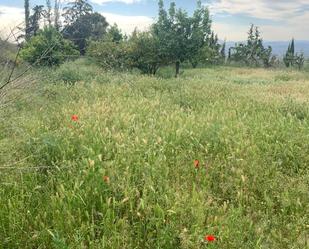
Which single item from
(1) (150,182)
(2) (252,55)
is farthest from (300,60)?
(1) (150,182)

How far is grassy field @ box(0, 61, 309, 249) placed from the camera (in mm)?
3592

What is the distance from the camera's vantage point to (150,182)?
14.1 ft

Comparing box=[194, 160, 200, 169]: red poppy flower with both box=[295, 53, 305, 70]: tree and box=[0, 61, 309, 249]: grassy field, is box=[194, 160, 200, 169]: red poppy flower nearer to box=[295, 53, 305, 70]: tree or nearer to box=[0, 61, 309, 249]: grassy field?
box=[0, 61, 309, 249]: grassy field

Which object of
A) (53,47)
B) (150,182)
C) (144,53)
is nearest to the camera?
(53,47)

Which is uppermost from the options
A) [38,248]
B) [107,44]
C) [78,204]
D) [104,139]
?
[107,44]

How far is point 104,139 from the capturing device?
5.59 m

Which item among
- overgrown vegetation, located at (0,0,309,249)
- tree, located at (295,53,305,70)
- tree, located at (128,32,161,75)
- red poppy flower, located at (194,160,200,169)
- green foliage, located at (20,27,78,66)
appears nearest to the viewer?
green foliage, located at (20,27,78,66)

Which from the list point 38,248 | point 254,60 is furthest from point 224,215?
point 254,60

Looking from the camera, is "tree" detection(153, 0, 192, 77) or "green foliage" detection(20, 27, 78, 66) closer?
"green foliage" detection(20, 27, 78, 66)

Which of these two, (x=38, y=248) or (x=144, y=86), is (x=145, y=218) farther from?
(x=144, y=86)

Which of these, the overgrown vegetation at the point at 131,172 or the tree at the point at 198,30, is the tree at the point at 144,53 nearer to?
the tree at the point at 198,30

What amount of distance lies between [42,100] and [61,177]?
5083 millimetres

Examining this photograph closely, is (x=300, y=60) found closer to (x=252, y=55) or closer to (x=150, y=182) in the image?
(x=252, y=55)

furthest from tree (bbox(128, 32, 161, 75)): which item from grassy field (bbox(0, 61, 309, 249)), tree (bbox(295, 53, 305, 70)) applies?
tree (bbox(295, 53, 305, 70))
